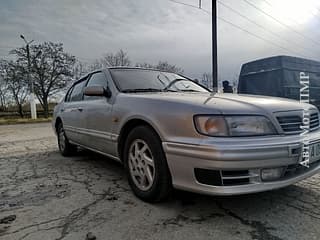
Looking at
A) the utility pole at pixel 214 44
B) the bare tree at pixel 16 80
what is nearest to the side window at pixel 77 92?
the utility pole at pixel 214 44

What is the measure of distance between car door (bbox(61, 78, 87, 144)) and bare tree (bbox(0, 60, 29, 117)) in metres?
22.3

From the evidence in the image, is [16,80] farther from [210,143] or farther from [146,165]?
[210,143]

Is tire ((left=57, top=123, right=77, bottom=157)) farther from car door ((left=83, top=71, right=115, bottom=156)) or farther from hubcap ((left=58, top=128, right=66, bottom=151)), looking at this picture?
car door ((left=83, top=71, right=115, bottom=156))

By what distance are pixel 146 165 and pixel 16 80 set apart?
1049 inches

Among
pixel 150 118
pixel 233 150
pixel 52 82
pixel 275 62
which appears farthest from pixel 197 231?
pixel 52 82

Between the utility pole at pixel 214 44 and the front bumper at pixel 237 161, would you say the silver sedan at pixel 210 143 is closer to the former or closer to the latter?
the front bumper at pixel 237 161

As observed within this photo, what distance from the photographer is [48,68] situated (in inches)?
997

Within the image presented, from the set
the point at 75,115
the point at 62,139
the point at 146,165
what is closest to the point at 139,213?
the point at 146,165

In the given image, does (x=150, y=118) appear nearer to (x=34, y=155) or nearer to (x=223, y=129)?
(x=223, y=129)

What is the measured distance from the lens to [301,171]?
2264mm

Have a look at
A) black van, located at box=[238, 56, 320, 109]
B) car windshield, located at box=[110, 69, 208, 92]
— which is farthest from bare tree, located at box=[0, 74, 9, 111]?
car windshield, located at box=[110, 69, 208, 92]

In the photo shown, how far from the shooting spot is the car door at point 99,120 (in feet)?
10.3

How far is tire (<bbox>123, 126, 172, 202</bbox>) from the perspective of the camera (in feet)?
7.58

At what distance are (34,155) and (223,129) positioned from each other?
14.5 feet
